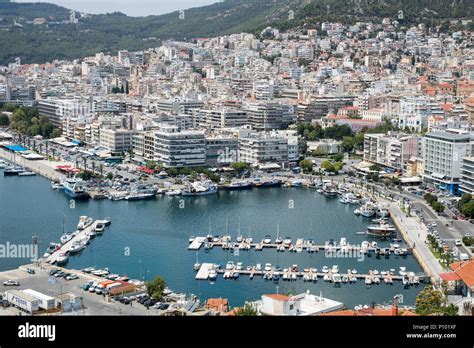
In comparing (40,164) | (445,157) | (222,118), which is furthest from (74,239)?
(222,118)

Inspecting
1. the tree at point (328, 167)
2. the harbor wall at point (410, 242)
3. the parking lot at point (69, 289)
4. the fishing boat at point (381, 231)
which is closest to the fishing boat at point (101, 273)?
the parking lot at point (69, 289)

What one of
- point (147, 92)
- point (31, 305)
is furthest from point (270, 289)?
point (147, 92)

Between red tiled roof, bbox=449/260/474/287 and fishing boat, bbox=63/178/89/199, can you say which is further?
fishing boat, bbox=63/178/89/199

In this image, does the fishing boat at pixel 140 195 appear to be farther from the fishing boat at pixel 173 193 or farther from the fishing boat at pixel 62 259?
the fishing boat at pixel 62 259

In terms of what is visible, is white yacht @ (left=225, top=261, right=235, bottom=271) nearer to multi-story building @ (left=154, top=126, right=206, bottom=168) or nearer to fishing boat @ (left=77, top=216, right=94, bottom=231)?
fishing boat @ (left=77, top=216, right=94, bottom=231)

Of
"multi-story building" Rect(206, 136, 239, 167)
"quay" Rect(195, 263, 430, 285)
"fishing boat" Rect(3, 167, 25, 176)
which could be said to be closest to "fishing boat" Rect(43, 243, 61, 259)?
"quay" Rect(195, 263, 430, 285)

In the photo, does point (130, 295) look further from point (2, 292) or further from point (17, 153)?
point (17, 153)
